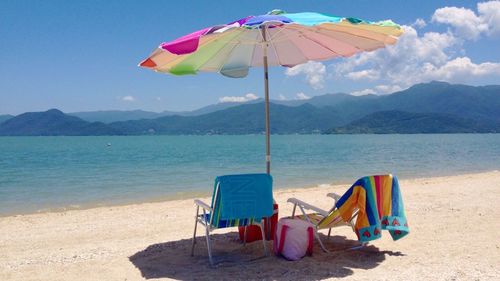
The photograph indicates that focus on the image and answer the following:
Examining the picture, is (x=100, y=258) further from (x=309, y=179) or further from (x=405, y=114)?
(x=405, y=114)

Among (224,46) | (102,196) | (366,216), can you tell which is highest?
(224,46)

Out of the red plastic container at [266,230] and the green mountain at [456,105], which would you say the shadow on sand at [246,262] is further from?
the green mountain at [456,105]

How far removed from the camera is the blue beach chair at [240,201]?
151 inches

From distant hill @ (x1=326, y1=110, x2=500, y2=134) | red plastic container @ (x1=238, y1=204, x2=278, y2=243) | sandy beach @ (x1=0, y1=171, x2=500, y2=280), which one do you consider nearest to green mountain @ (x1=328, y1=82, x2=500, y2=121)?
distant hill @ (x1=326, y1=110, x2=500, y2=134)

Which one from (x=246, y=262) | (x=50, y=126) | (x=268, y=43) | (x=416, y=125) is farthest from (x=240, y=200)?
(x=50, y=126)

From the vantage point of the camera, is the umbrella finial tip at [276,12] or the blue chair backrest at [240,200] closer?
the blue chair backrest at [240,200]

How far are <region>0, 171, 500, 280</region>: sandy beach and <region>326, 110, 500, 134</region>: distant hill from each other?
11730 centimetres

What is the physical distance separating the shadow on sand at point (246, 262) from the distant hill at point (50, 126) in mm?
143044

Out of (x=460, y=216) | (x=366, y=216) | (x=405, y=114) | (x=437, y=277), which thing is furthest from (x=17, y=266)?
(x=405, y=114)

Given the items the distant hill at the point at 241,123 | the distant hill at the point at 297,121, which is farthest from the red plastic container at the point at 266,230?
the distant hill at the point at 241,123

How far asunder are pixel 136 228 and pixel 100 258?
188 cm

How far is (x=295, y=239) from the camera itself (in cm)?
418

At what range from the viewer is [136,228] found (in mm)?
6348

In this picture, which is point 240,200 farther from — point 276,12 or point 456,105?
point 456,105
